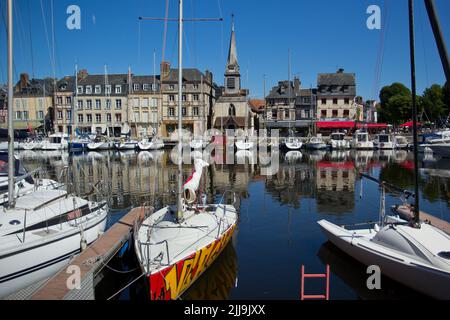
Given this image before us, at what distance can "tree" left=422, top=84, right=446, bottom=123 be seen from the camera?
87.4 m

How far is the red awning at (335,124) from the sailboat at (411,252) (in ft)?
245

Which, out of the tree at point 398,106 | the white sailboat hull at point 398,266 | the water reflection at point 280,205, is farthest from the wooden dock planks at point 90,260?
the tree at point 398,106

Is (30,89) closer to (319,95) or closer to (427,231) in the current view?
(319,95)

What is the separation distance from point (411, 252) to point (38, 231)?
11.8 metres

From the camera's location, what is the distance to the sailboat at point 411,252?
1067cm

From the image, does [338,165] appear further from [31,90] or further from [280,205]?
[31,90]

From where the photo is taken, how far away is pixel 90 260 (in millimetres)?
12039

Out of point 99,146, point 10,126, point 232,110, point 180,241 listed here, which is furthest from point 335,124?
point 10,126

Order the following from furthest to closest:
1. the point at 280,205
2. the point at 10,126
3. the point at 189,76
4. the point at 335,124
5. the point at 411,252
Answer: the point at 335,124 < the point at 189,76 < the point at 280,205 < the point at 10,126 < the point at 411,252

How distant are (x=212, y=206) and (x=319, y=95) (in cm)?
7747

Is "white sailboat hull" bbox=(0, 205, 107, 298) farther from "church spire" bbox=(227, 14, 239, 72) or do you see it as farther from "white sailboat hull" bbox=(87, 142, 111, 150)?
"church spire" bbox=(227, 14, 239, 72)

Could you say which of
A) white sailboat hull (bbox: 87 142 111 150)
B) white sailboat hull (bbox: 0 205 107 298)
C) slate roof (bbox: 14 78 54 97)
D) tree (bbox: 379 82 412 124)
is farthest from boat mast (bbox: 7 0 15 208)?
tree (bbox: 379 82 412 124)

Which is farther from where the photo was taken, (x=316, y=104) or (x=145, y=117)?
(x=316, y=104)
